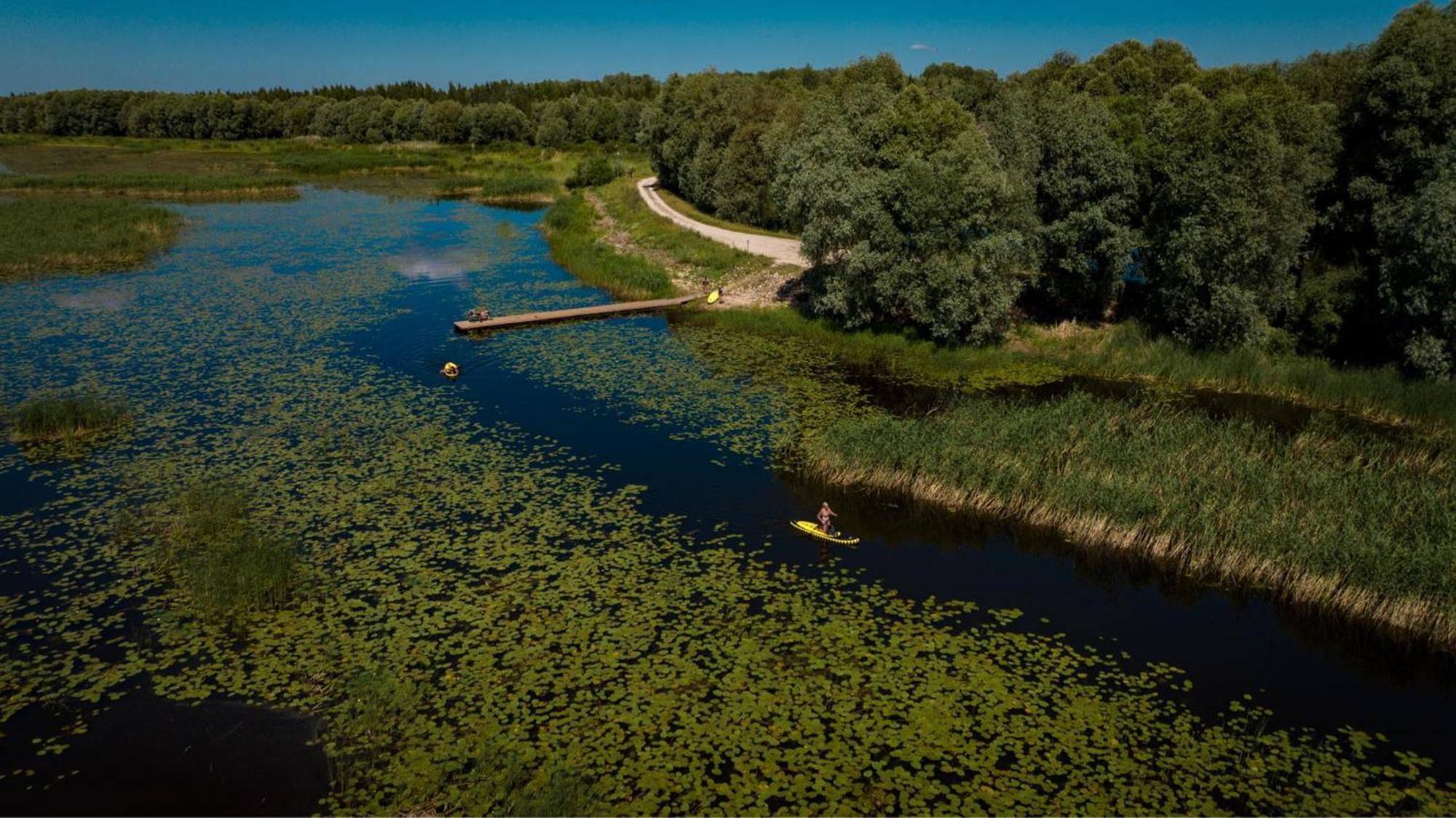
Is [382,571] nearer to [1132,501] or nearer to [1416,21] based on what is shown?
[1132,501]

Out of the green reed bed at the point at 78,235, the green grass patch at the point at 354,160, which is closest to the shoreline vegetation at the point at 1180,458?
the green reed bed at the point at 78,235

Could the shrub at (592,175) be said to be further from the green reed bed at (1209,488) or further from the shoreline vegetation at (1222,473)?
the green reed bed at (1209,488)

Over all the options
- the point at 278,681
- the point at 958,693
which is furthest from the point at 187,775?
the point at 958,693

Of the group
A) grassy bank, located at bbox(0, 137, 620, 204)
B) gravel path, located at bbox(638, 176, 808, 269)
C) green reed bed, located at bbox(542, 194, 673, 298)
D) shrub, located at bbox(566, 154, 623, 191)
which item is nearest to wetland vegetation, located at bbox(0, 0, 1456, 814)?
green reed bed, located at bbox(542, 194, 673, 298)

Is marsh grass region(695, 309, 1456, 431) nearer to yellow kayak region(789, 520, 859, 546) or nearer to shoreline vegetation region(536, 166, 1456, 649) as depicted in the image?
shoreline vegetation region(536, 166, 1456, 649)

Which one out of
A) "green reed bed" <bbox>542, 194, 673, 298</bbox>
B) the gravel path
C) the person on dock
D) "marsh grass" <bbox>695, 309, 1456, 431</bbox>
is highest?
the gravel path

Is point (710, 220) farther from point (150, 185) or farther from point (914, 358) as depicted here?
point (150, 185)
